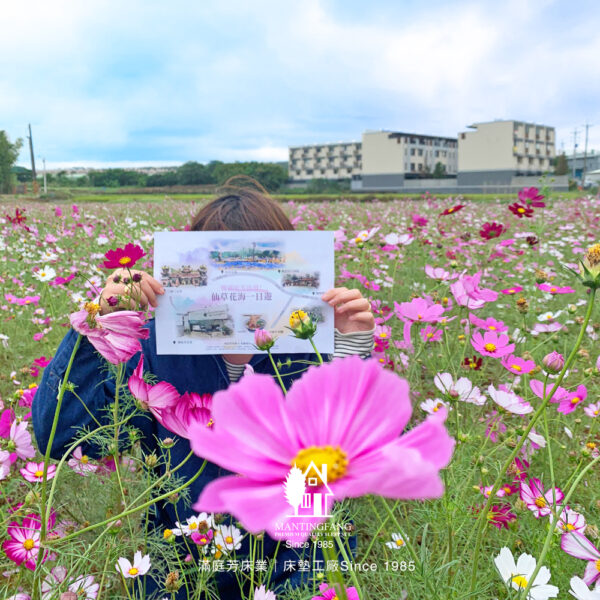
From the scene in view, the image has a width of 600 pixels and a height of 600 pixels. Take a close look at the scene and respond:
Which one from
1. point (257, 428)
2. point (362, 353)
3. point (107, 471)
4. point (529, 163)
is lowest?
point (107, 471)

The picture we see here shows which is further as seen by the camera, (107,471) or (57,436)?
(107,471)

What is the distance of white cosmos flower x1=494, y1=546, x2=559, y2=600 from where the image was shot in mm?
488

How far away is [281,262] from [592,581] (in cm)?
46

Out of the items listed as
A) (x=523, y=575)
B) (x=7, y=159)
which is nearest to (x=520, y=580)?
(x=523, y=575)

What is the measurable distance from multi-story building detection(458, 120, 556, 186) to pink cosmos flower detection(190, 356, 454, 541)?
3189 centimetres

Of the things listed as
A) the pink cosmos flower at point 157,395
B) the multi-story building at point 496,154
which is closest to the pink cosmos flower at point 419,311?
the pink cosmos flower at point 157,395

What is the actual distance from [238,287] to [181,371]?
391 mm

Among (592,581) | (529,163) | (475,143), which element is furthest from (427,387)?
(529,163)

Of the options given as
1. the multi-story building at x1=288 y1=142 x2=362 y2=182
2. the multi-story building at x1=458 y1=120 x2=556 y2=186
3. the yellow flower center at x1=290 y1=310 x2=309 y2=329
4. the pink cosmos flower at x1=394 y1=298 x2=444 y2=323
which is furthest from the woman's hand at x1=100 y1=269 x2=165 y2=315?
the multi-story building at x1=288 y1=142 x2=362 y2=182

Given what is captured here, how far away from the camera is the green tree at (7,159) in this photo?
2313 centimetres

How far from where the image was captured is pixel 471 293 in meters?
0.85

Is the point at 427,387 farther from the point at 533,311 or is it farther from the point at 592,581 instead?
the point at 592,581

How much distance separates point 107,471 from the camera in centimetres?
92

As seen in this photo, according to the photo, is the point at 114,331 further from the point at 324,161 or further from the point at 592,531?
the point at 324,161
